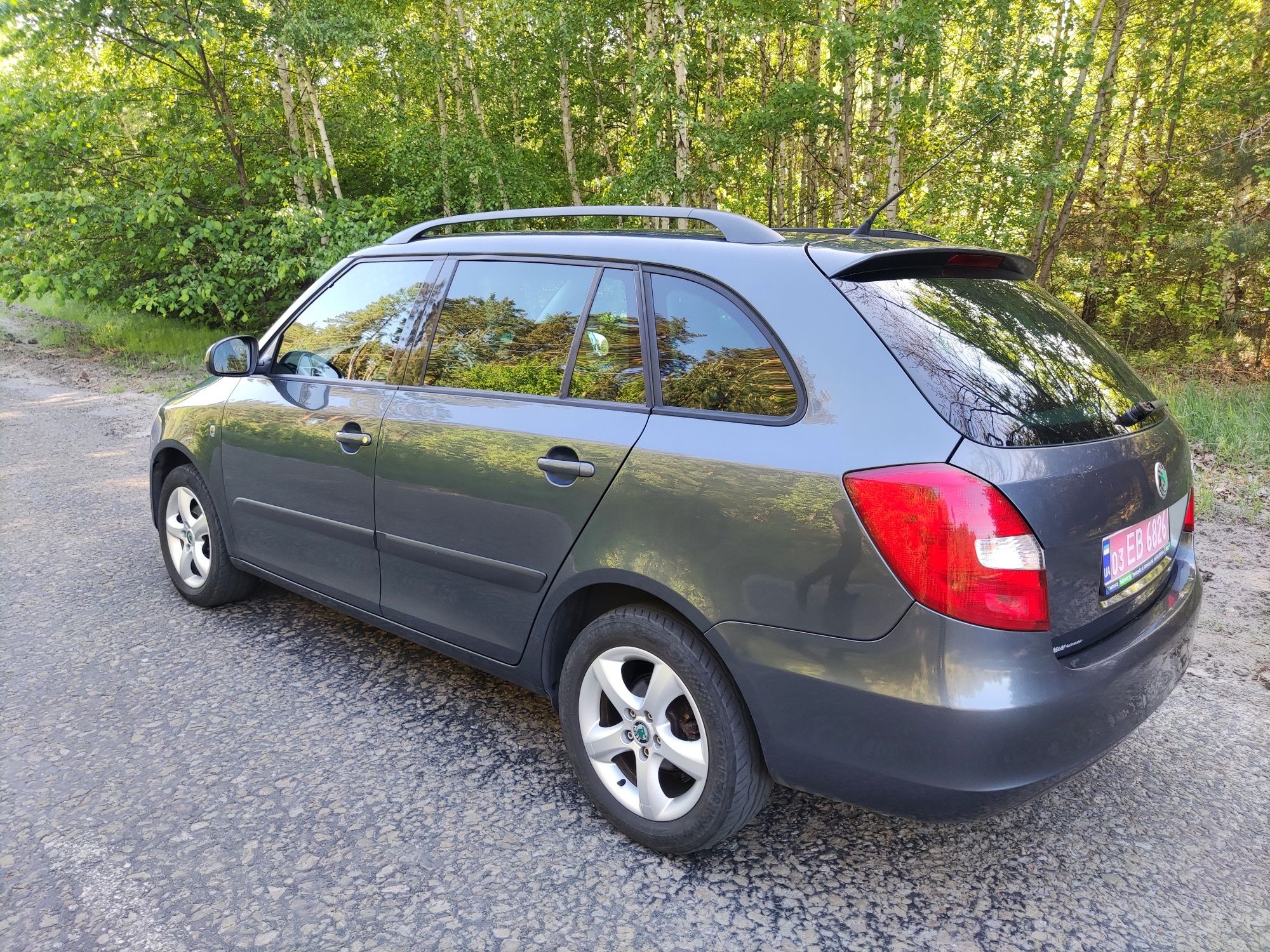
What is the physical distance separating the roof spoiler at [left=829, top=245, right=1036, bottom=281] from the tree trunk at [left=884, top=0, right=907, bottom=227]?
10.0 meters

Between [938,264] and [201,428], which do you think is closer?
[938,264]

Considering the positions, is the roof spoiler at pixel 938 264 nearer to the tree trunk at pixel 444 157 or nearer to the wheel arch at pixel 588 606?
the wheel arch at pixel 588 606

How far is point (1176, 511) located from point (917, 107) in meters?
12.2

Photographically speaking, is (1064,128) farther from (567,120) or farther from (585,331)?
(585,331)

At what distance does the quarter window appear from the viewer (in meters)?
2.44

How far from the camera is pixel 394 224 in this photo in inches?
594

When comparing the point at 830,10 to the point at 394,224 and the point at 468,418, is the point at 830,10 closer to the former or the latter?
the point at 394,224

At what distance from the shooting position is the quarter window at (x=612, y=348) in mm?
2438

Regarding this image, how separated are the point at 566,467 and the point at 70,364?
15611 millimetres

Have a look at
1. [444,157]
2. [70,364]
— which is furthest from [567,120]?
[70,364]

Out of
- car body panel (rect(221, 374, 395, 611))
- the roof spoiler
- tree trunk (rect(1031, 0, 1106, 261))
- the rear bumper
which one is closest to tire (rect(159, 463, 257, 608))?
car body panel (rect(221, 374, 395, 611))

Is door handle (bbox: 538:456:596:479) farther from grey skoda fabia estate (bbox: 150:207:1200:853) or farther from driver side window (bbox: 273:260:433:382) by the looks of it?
driver side window (bbox: 273:260:433:382)

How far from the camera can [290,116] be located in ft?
50.0

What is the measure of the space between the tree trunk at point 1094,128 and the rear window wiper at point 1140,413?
12888 millimetres
